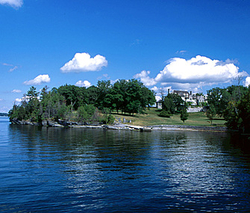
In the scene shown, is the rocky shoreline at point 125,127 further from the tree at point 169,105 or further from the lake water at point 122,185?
the tree at point 169,105

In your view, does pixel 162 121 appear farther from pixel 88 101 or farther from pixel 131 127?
pixel 88 101

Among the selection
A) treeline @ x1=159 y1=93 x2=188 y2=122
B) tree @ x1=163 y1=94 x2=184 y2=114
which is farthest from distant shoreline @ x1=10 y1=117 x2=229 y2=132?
tree @ x1=163 y1=94 x2=184 y2=114

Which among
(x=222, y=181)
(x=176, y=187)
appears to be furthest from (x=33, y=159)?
(x=222, y=181)

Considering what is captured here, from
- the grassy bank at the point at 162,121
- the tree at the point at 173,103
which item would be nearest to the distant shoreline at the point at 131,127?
the grassy bank at the point at 162,121

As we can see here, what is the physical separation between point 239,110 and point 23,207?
65.2 metres

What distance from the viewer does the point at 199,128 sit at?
72250 mm

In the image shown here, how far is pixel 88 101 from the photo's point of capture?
5002 inches

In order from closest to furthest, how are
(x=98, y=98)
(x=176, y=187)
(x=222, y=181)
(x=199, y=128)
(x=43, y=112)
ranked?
(x=176, y=187) → (x=222, y=181) → (x=199, y=128) → (x=43, y=112) → (x=98, y=98)

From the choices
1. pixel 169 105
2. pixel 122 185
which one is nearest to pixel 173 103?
pixel 169 105

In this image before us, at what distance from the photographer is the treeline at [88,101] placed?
91819 mm

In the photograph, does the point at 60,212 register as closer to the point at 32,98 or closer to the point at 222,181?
the point at 222,181

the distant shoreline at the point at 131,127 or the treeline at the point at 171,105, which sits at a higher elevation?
the treeline at the point at 171,105

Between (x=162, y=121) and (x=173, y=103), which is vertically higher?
(x=173, y=103)

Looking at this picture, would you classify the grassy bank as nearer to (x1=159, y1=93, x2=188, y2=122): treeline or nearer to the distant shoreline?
the distant shoreline
